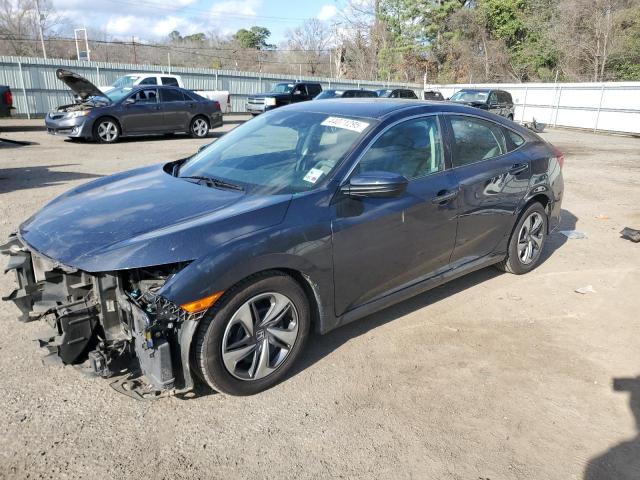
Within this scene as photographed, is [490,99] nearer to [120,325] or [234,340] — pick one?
[234,340]

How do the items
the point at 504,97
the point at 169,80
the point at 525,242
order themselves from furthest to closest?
the point at 504,97
the point at 169,80
the point at 525,242

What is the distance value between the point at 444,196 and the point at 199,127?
1387 centimetres

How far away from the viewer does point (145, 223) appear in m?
2.91

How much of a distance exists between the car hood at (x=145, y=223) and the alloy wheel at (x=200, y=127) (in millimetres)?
13202

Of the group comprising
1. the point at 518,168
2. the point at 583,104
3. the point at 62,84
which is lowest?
the point at 583,104

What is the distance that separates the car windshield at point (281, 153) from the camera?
338 cm

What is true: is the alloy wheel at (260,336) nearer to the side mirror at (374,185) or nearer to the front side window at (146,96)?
the side mirror at (374,185)

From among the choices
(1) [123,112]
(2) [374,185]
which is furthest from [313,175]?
(1) [123,112]

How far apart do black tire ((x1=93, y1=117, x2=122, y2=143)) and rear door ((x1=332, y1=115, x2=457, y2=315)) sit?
40.3 ft

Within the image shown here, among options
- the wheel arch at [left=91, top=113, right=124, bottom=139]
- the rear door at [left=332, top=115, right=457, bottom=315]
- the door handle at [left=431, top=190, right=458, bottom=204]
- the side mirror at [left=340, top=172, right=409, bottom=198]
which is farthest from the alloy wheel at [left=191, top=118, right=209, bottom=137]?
the side mirror at [left=340, top=172, right=409, bottom=198]

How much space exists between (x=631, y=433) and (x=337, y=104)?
9.85 feet

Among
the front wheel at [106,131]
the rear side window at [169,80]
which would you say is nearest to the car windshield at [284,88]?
the rear side window at [169,80]

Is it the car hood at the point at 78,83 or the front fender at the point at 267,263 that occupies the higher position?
the car hood at the point at 78,83

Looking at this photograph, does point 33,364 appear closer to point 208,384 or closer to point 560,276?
point 208,384
